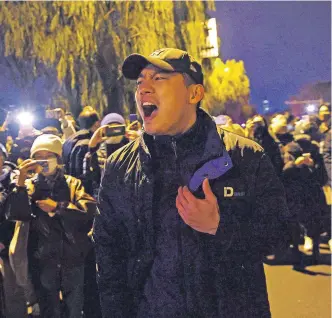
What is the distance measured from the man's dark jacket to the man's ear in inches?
3.2

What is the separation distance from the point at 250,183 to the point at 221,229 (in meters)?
0.20

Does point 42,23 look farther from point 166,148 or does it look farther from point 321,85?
point 321,85

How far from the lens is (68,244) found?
154 inches

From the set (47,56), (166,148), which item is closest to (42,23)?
(47,56)

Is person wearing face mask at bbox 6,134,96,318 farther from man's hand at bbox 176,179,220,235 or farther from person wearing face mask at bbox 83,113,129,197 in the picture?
man's hand at bbox 176,179,220,235

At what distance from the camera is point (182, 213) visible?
70.8 inches

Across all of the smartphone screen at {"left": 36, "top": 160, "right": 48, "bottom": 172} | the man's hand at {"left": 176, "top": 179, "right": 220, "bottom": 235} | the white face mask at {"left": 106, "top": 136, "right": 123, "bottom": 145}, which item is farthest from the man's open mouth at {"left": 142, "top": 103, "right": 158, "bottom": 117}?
the white face mask at {"left": 106, "top": 136, "right": 123, "bottom": 145}

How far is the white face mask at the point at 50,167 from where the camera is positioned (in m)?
3.95

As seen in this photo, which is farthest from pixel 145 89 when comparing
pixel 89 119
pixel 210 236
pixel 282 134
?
pixel 282 134

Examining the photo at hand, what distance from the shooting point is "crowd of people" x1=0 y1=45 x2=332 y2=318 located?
1921 mm

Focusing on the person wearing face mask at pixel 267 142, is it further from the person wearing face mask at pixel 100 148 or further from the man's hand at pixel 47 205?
the man's hand at pixel 47 205

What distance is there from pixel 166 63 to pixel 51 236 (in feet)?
7.32

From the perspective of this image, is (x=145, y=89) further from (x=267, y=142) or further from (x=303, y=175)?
(x=303, y=175)

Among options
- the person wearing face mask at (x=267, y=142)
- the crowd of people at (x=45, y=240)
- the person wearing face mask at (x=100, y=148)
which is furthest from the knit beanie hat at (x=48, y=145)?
the person wearing face mask at (x=267, y=142)
